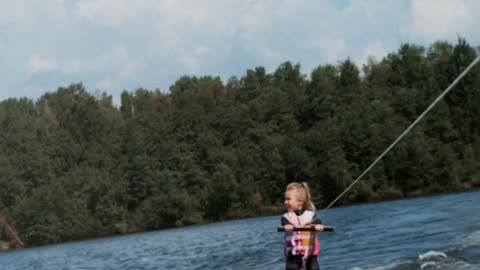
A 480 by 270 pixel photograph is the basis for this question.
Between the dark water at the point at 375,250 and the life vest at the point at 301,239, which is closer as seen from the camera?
the life vest at the point at 301,239

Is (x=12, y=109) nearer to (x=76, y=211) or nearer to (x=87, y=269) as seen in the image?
(x=76, y=211)

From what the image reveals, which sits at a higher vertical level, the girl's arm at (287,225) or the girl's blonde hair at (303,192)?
the girl's blonde hair at (303,192)

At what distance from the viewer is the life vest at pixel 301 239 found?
1105 centimetres

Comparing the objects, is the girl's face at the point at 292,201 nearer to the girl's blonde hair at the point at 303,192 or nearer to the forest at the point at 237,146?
the girl's blonde hair at the point at 303,192

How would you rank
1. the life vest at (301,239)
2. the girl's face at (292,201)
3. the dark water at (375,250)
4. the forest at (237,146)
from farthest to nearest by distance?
the forest at (237,146) → the dark water at (375,250) → the life vest at (301,239) → the girl's face at (292,201)

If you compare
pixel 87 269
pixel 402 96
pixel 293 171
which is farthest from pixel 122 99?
pixel 87 269

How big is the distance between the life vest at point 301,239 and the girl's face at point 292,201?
3.9 inches

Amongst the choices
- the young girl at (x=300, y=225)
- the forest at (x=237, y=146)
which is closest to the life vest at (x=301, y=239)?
the young girl at (x=300, y=225)

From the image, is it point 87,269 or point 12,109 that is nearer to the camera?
point 87,269

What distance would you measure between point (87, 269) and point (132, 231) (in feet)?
202

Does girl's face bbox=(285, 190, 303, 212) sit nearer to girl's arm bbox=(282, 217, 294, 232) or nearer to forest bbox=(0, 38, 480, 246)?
girl's arm bbox=(282, 217, 294, 232)

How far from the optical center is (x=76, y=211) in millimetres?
108250

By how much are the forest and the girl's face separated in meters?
68.6

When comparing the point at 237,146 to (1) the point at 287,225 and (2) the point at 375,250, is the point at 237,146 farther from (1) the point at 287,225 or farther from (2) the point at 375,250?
(1) the point at 287,225
